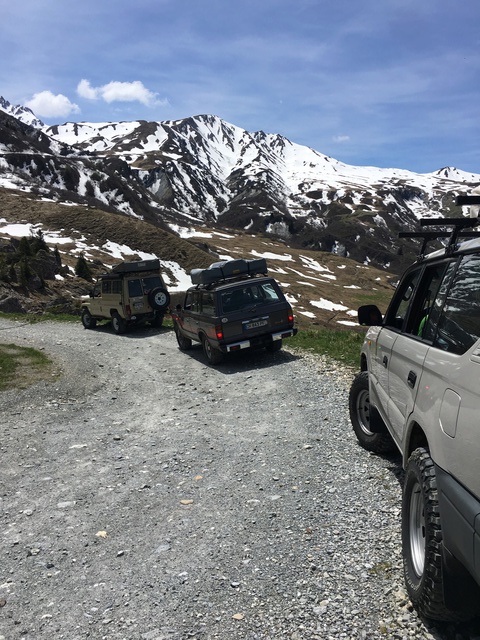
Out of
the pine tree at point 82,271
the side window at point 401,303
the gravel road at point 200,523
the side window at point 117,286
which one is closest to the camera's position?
the gravel road at point 200,523

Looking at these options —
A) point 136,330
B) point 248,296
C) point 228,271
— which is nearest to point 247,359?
point 248,296

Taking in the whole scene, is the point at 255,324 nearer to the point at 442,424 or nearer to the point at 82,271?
the point at 442,424

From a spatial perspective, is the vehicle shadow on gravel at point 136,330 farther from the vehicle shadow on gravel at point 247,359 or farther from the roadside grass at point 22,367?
the vehicle shadow on gravel at point 247,359

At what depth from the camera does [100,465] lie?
708 centimetres

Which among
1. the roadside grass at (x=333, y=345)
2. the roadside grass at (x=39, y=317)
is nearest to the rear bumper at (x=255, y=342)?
the roadside grass at (x=333, y=345)

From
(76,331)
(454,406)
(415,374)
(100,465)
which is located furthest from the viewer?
(76,331)

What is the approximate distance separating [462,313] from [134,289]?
18.8 meters

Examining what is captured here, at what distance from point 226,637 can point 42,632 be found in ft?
4.68

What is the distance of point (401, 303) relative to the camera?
17.8 ft

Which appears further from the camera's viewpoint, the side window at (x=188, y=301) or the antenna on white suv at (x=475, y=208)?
the side window at (x=188, y=301)

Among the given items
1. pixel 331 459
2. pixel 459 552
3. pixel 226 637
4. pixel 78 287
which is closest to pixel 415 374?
pixel 459 552

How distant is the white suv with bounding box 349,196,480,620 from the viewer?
2646mm

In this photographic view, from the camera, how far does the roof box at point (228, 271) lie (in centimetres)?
1478

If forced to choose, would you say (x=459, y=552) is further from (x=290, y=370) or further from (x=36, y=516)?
(x=290, y=370)
